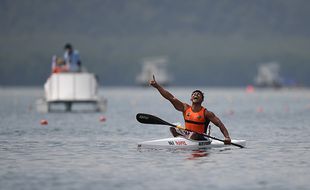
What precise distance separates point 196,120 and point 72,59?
24.5 meters

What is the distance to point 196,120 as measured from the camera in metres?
24.9

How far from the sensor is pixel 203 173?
19.2 m

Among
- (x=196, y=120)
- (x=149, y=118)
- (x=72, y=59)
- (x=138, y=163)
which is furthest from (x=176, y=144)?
(x=72, y=59)

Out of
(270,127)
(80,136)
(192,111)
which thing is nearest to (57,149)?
(192,111)

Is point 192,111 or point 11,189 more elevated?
point 192,111

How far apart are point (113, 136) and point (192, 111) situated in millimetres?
7088

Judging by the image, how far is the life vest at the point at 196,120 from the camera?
25.0 metres

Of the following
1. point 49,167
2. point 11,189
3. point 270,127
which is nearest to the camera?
point 11,189

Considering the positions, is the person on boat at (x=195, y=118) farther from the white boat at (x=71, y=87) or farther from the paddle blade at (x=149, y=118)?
the white boat at (x=71, y=87)

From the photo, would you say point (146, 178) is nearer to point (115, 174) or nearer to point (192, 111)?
point (115, 174)

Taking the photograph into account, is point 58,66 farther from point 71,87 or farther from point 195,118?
point 195,118

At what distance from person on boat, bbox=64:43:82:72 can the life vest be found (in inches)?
887

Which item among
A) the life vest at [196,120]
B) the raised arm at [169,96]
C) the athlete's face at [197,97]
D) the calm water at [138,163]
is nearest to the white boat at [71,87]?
the calm water at [138,163]

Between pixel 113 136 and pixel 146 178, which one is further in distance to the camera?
pixel 113 136
